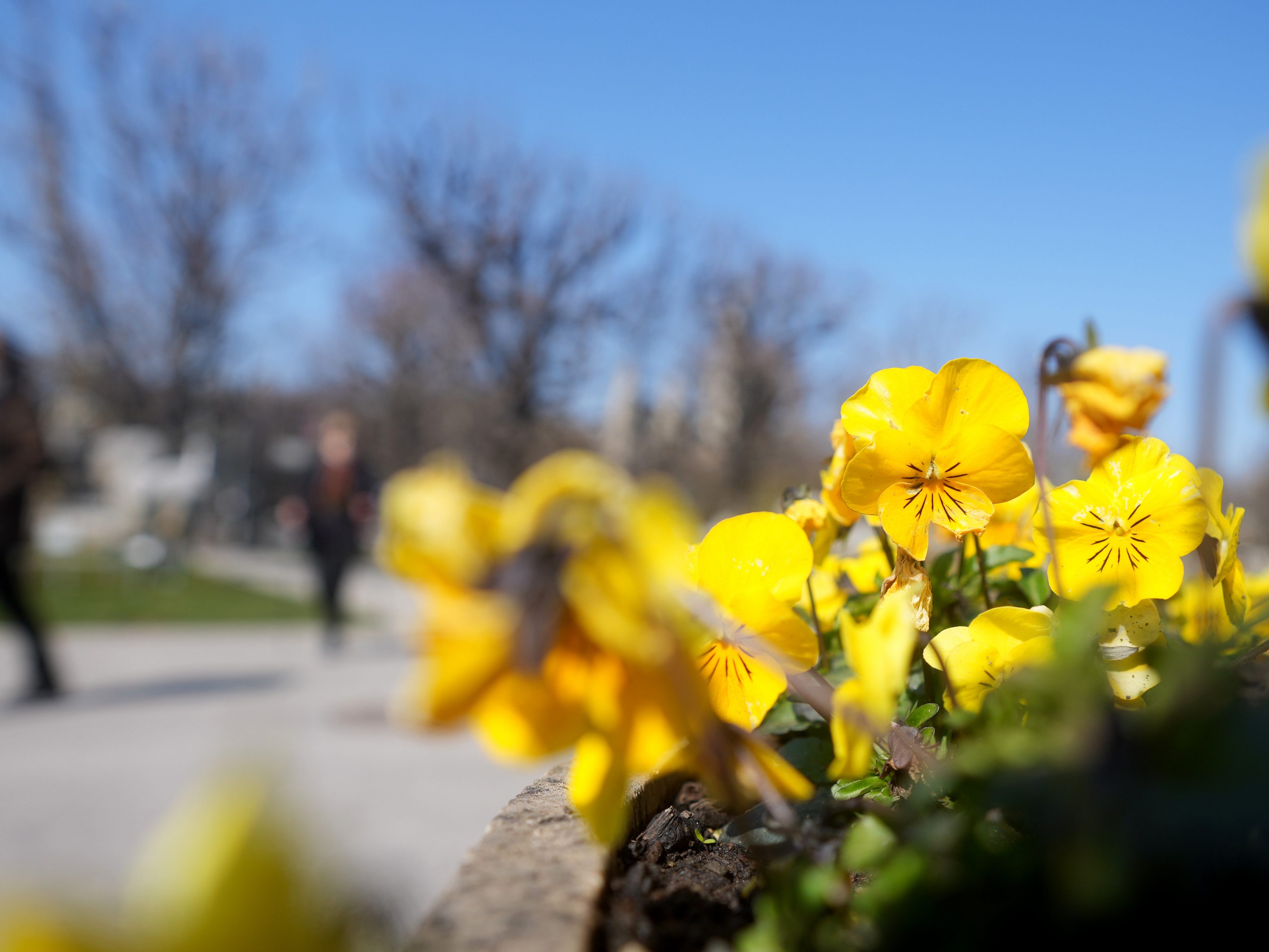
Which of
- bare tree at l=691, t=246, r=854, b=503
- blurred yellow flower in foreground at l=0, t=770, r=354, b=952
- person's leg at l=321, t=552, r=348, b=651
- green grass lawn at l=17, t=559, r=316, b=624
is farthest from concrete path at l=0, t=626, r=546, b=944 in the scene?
bare tree at l=691, t=246, r=854, b=503

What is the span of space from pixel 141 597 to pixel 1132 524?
1129 centimetres

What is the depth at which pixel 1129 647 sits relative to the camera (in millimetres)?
702

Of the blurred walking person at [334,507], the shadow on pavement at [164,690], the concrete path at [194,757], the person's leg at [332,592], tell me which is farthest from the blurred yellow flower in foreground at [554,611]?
the person's leg at [332,592]

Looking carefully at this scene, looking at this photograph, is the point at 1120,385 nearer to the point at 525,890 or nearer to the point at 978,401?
the point at 978,401

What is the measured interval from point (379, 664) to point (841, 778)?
7058mm

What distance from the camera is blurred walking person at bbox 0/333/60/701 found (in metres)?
5.08

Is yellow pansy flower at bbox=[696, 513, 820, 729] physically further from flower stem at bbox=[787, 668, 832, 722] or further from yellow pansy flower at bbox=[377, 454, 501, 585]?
yellow pansy flower at bbox=[377, 454, 501, 585]

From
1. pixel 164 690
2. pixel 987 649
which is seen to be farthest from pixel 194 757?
pixel 987 649

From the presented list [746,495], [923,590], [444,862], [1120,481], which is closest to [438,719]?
[923,590]

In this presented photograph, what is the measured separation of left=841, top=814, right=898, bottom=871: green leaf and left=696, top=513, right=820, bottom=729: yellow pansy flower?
0.13m

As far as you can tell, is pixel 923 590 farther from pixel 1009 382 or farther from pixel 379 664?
pixel 379 664

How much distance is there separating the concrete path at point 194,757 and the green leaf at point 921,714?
3.45ft

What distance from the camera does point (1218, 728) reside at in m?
0.40

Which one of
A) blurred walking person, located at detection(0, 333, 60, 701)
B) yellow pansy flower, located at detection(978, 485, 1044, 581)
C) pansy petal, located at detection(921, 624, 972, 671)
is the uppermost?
pansy petal, located at detection(921, 624, 972, 671)
